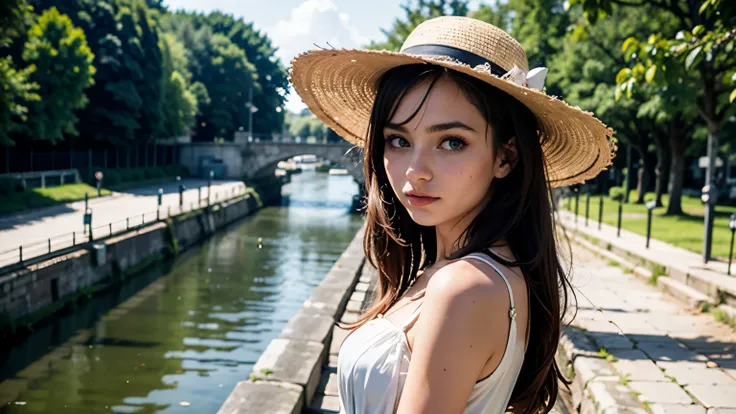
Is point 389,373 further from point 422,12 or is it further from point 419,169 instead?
point 422,12

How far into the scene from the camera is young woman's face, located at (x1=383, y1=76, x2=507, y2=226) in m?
1.77

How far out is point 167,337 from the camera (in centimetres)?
1426

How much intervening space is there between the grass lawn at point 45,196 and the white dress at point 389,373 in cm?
2253

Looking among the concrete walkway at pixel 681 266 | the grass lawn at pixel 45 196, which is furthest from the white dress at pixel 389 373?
the grass lawn at pixel 45 196

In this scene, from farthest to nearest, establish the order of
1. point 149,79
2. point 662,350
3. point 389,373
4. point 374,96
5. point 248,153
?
point 248,153, point 149,79, point 662,350, point 374,96, point 389,373

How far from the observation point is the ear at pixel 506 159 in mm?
1869

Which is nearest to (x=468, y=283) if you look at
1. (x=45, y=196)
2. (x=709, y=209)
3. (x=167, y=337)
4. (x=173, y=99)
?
(x=709, y=209)

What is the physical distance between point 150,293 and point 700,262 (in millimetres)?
13424

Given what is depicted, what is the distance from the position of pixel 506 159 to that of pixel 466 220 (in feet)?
0.67

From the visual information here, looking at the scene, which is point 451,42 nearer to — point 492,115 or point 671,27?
point 492,115

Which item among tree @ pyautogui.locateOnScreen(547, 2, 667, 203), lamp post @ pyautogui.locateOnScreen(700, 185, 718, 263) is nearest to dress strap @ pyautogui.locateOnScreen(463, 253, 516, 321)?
lamp post @ pyautogui.locateOnScreen(700, 185, 718, 263)

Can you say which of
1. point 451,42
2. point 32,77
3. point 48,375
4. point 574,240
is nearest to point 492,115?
point 451,42

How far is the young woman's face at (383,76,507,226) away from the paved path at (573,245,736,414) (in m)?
1.32

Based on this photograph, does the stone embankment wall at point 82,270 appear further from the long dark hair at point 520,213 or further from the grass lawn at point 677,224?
Answer: the grass lawn at point 677,224
